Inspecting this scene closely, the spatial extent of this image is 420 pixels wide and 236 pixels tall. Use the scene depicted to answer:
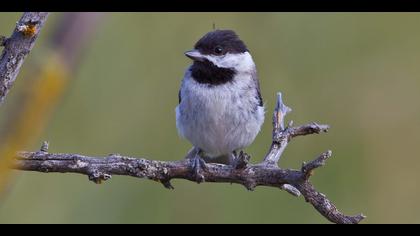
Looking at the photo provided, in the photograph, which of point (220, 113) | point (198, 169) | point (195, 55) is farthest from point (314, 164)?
point (195, 55)

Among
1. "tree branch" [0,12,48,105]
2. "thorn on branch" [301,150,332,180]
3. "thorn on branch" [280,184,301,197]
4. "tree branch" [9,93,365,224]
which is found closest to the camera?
"tree branch" [0,12,48,105]

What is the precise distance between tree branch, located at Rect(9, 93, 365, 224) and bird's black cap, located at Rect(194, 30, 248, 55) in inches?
40.3

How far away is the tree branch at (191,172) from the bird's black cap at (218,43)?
3.36ft

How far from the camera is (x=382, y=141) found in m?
4.66

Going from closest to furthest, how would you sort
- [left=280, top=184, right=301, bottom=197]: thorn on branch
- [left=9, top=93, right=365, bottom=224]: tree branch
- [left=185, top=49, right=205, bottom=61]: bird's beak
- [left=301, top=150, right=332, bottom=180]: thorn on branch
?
1. [left=301, top=150, right=332, bottom=180]: thorn on branch
2. [left=9, top=93, right=365, bottom=224]: tree branch
3. [left=280, top=184, right=301, bottom=197]: thorn on branch
4. [left=185, top=49, right=205, bottom=61]: bird's beak

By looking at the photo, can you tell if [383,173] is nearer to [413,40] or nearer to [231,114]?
[413,40]

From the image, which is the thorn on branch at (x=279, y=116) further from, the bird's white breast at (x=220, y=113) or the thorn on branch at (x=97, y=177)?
the thorn on branch at (x=97, y=177)

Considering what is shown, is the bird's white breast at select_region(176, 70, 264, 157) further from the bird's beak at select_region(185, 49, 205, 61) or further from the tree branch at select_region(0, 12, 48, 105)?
the tree branch at select_region(0, 12, 48, 105)

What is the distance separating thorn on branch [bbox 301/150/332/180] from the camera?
81.2 inches

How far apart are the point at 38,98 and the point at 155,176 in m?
1.78

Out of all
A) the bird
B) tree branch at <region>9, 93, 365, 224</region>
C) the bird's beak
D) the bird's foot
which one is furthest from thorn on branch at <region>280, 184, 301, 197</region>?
the bird's beak

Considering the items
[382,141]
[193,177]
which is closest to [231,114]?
[193,177]

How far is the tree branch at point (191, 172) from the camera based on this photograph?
2188 millimetres

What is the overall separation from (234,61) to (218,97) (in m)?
0.29
